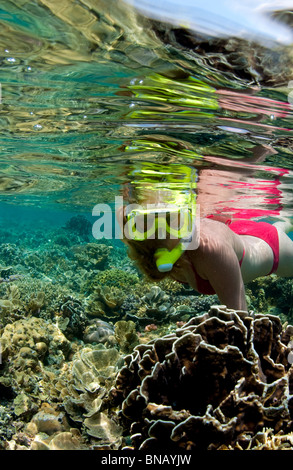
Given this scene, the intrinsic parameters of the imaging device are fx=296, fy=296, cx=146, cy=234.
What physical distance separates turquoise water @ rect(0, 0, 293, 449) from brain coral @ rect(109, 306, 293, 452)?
2.92ft

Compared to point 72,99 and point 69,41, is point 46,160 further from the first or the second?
point 69,41

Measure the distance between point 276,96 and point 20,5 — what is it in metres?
4.40

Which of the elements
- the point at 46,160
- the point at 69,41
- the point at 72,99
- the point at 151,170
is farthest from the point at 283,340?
the point at 46,160

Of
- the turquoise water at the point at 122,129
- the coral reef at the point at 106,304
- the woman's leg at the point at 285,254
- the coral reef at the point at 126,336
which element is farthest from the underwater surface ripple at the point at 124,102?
the coral reef at the point at 126,336

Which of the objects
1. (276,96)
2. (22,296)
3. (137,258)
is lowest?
(22,296)

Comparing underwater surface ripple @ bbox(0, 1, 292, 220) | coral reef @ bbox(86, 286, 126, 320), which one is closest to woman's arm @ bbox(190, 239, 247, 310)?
underwater surface ripple @ bbox(0, 1, 292, 220)

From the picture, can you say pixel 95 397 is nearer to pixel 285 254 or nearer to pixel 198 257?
pixel 198 257

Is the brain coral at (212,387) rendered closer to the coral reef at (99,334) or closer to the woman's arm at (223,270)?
the woman's arm at (223,270)

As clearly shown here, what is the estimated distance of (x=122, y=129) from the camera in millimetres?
7988

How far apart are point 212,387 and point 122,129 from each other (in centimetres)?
665

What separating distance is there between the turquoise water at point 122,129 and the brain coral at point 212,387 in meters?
0.89

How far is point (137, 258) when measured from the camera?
5.06m

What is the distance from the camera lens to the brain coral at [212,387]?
10.2 ft

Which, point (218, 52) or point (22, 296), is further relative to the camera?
point (22, 296)
